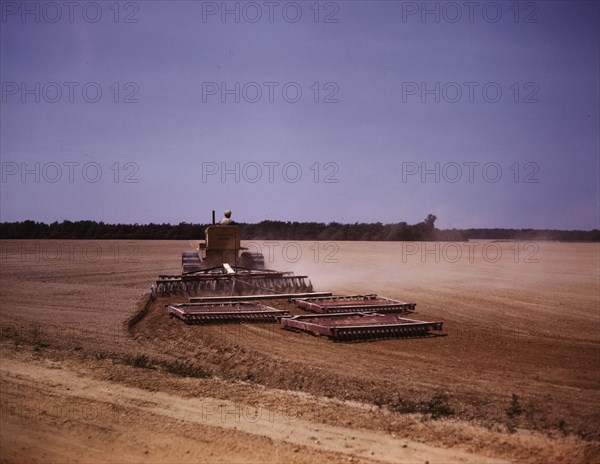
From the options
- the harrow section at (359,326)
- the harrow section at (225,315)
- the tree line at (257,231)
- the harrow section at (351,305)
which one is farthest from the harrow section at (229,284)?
the tree line at (257,231)

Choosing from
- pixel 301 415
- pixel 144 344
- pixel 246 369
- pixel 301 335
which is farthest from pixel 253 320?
pixel 301 415

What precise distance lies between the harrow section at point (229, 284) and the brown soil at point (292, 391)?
2.69 m

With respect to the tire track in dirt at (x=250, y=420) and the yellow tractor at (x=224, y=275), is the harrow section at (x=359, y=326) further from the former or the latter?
the yellow tractor at (x=224, y=275)

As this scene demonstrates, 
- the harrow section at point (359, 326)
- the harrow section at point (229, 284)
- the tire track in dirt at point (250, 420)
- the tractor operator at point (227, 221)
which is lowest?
the tire track in dirt at point (250, 420)

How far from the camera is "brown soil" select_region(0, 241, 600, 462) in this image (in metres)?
5.75

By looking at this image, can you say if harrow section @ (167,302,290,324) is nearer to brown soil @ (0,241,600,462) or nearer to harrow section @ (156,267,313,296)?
brown soil @ (0,241,600,462)

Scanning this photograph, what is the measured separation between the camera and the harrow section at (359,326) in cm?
1105

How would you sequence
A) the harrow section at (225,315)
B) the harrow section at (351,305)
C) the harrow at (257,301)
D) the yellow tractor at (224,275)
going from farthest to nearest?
the yellow tractor at (224,275), the harrow section at (351,305), the harrow section at (225,315), the harrow at (257,301)

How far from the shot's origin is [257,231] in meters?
72.8

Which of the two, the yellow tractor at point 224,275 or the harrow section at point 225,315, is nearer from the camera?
the harrow section at point 225,315

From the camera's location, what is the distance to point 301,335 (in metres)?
11.6

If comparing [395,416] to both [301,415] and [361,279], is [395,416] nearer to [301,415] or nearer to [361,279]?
[301,415]

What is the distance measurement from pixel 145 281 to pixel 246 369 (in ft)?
52.5

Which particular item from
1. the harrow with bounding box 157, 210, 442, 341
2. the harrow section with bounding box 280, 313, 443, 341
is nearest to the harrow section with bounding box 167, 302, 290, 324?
the harrow with bounding box 157, 210, 442, 341
